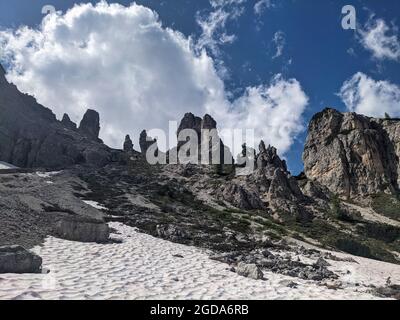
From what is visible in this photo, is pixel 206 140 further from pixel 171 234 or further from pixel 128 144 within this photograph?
pixel 171 234

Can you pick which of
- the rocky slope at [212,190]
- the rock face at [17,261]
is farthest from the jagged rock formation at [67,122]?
the rock face at [17,261]

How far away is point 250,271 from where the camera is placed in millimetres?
15539

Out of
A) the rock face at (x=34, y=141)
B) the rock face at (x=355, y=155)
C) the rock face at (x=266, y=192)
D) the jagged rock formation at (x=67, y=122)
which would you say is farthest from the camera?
the jagged rock formation at (x=67, y=122)

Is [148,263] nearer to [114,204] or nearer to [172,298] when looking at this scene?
[172,298]

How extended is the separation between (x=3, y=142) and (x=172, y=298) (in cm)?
9274

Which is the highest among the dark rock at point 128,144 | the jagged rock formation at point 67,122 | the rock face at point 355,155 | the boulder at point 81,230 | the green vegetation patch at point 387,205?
the jagged rock formation at point 67,122

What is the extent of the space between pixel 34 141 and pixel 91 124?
37457 millimetres

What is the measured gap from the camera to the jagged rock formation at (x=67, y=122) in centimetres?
12353

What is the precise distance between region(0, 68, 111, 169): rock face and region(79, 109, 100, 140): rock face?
534 inches

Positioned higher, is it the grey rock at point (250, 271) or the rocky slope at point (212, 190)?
the rocky slope at point (212, 190)

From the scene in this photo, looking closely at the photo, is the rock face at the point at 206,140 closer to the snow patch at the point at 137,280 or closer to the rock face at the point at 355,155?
the rock face at the point at 355,155

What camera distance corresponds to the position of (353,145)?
96.1 m

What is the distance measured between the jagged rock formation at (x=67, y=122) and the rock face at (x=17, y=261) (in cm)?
11610
